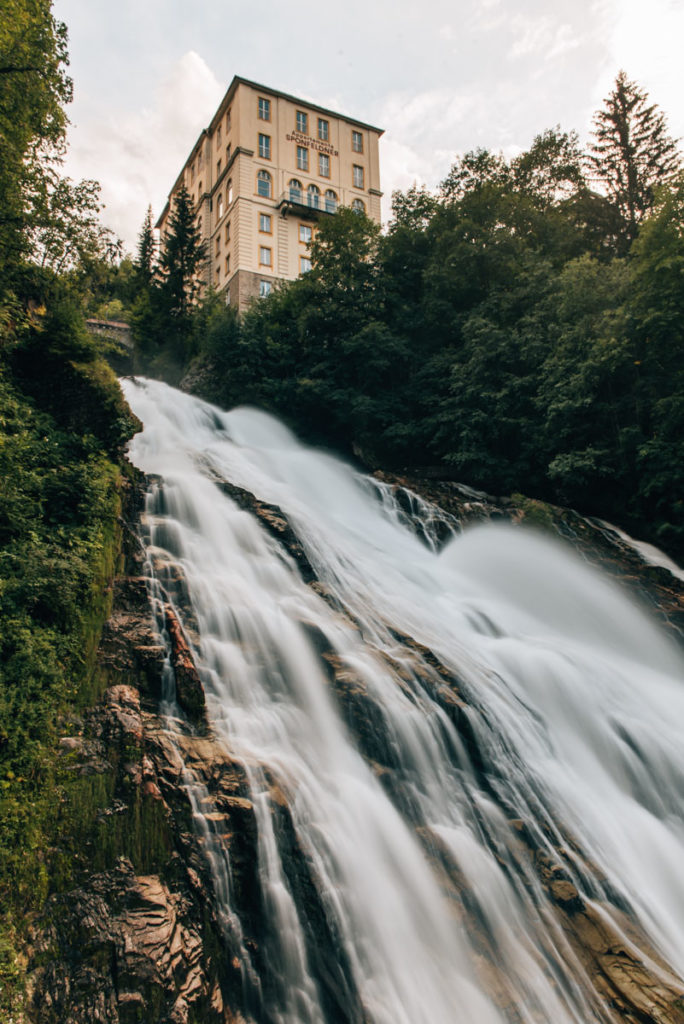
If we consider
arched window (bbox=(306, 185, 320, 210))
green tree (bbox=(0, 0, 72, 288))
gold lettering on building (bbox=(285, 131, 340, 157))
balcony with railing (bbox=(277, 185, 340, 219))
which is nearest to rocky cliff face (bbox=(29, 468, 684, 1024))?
green tree (bbox=(0, 0, 72, 288))

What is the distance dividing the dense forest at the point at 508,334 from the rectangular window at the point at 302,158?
1803 centimetres

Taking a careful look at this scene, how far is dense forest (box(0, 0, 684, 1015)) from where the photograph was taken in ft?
22.6

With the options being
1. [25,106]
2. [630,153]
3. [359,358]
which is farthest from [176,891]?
[630,153]

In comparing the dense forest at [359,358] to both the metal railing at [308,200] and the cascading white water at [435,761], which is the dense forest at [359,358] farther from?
the metal railing at [308,200]

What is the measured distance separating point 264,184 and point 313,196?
3832 millimetres

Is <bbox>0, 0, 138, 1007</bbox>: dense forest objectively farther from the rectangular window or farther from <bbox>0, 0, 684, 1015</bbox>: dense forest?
the rectangular window

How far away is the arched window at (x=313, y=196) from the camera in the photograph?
43.3m

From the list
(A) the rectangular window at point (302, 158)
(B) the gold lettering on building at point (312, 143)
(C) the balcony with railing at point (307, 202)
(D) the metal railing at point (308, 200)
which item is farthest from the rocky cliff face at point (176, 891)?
(B) the gold lettering on building at point (312, 143)

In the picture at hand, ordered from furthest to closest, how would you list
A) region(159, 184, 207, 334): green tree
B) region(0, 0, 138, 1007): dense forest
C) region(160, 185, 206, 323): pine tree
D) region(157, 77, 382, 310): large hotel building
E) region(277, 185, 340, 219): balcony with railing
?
1. region(277, 185, 340, 219): balcony with railing
2. region(157, 77, 382, 310): large hotel building
3. region(160, 185, 206, 323): pine tree
4. region(159, 184, 207, 334): green tree
5. region(0, 0, 138, 1007): dense forest

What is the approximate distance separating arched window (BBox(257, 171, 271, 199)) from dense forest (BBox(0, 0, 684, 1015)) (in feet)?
33.0

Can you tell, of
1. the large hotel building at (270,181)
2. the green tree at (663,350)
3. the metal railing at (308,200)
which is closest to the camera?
the green tree at (663,350)

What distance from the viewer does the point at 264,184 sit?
138 ft

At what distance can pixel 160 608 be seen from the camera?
793 centimetres

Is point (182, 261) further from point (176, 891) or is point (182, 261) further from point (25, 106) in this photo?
point (176, 891)
